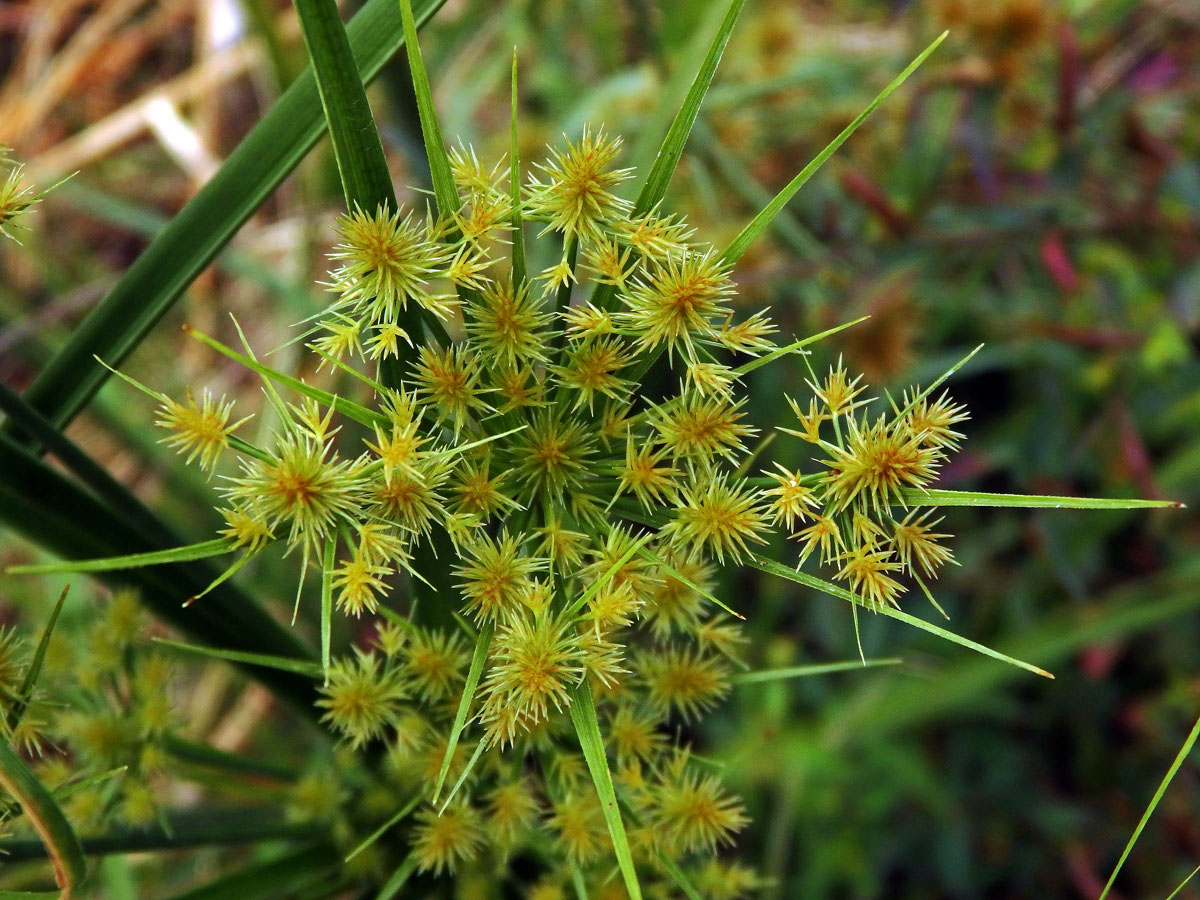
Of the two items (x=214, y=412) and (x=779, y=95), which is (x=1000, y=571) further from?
(x=214, y=412)

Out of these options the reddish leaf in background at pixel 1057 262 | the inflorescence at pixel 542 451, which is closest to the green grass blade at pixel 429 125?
the inflorescence at pixel 542 451

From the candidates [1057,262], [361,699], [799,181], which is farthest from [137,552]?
[1057,262]

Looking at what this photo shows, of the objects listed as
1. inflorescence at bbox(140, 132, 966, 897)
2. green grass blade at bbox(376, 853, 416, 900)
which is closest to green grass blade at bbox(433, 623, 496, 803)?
inflorescence at bbox(140, 132, 966, 897)

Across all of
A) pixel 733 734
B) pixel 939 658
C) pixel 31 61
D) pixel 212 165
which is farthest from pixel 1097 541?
pixel 31 61

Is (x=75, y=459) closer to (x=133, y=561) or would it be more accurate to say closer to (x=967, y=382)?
(x=133, y=561)

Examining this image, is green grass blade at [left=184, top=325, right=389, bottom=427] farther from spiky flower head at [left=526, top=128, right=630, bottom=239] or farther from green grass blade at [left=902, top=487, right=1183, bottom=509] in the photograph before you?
green grass blade at [left=902, top=487, right=1183, bottom=509]

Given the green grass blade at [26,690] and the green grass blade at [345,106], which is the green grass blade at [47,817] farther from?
the green grass blade at [345,106]
